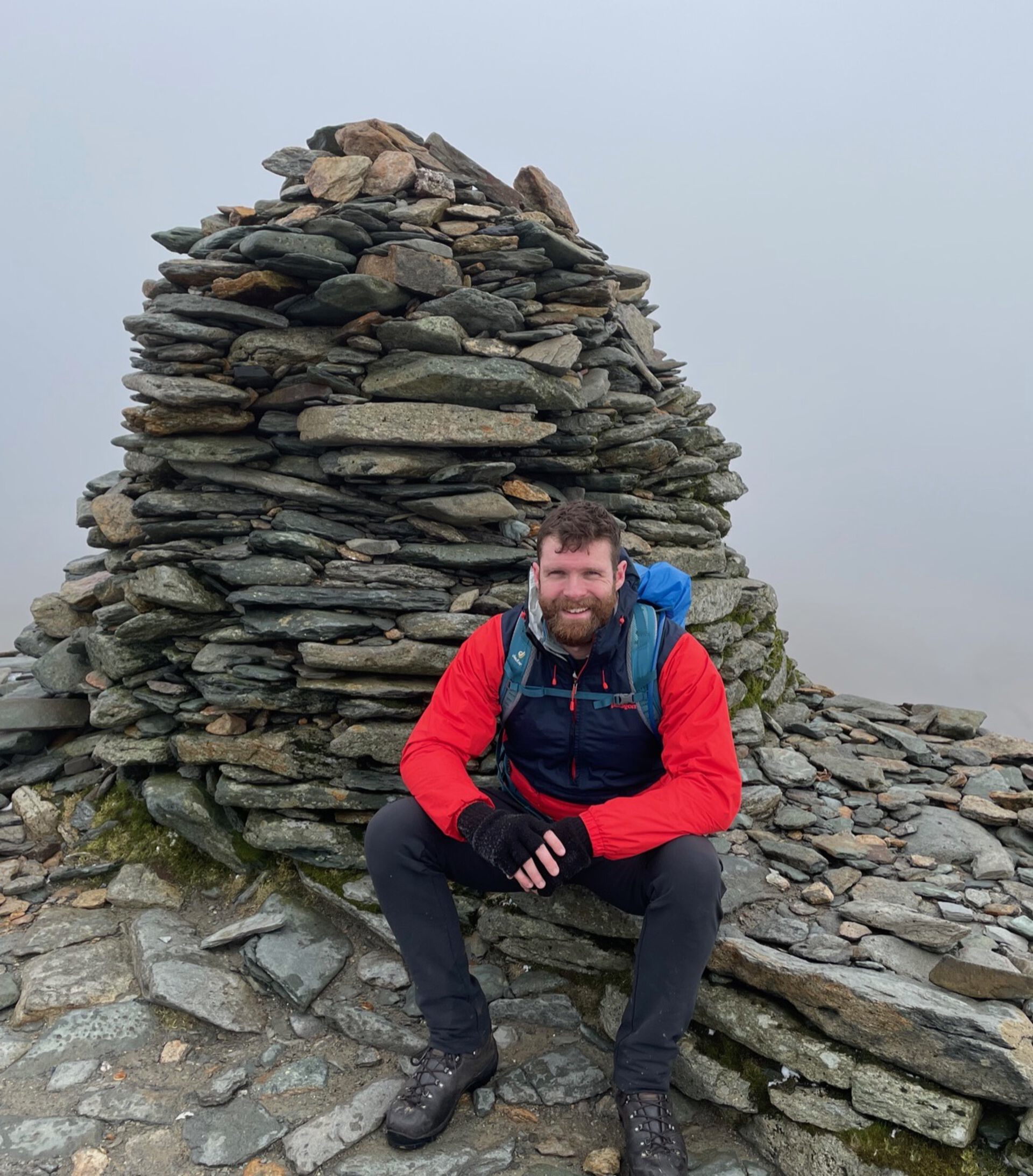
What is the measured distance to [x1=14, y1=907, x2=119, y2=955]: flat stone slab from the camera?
712 centimetres

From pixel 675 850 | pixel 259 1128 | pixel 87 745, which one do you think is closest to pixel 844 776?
pixel 675 850

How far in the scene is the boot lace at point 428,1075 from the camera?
200 inches

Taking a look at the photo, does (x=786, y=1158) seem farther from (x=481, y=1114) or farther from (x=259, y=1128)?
(x=259, y=1128)

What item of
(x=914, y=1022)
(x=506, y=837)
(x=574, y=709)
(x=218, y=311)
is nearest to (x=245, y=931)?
(x=506, y=837)

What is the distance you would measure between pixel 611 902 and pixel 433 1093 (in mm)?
1531

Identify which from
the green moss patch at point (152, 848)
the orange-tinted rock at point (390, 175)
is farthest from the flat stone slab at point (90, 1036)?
the orange-tinted rock at point (390, 175)

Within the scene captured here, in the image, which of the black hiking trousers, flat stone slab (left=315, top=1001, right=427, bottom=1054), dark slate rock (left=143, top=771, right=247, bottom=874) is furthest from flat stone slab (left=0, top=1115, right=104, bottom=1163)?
dark slate rock (left=143, top=771, right=247, bottom=874)

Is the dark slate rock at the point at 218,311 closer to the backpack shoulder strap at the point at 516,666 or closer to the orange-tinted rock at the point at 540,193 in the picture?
the orange-tinted rock at the point at 540,193

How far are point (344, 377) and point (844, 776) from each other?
609 cm

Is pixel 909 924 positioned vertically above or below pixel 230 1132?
above

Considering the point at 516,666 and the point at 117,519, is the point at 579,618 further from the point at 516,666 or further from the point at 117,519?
the point at 117,519

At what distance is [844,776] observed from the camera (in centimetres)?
838

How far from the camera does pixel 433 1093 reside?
510 cm

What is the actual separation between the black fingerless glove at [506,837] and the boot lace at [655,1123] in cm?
144
